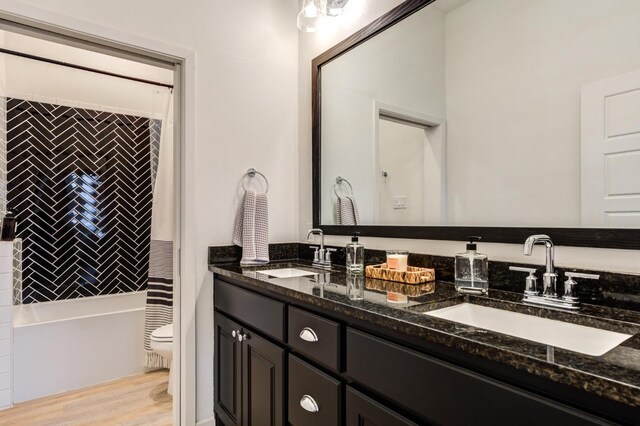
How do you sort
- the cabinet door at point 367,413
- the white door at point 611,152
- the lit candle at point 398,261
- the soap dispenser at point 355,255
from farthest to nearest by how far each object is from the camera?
the soap dispenser at point 355,255
the lit candle at point 398,261
the white door at point 611,152
the cabinet door at point 367,413

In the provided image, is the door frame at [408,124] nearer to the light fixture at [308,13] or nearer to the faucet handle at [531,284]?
the faucet handle at [531,284]

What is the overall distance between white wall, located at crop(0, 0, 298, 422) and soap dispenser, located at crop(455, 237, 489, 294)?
1.19 m

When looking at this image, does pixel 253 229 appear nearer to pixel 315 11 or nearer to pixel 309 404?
pixel 309 404

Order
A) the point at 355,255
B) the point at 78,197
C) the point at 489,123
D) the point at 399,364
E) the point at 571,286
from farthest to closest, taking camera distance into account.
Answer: the point at 78,197 < the point at 355,255 < the point at 489,123 < the point at 571,286 < the point at 399,364

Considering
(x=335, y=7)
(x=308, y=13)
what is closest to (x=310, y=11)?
(x=308, y=13)

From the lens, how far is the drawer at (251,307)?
4.50ft

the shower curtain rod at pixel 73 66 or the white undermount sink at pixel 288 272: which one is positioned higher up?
the shower curtain rod at pixel 73 66

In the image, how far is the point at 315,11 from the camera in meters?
1.98

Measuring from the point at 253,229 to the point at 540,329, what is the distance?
1418mm

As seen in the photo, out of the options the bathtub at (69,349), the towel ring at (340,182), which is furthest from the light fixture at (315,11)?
the bathtub at (69,349)

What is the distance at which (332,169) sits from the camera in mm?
2062

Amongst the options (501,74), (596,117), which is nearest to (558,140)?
(596,117)

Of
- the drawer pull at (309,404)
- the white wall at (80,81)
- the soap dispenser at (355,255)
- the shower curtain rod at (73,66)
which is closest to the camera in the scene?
the drawer pull at (309,404)

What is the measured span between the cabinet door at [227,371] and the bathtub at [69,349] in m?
1.11
